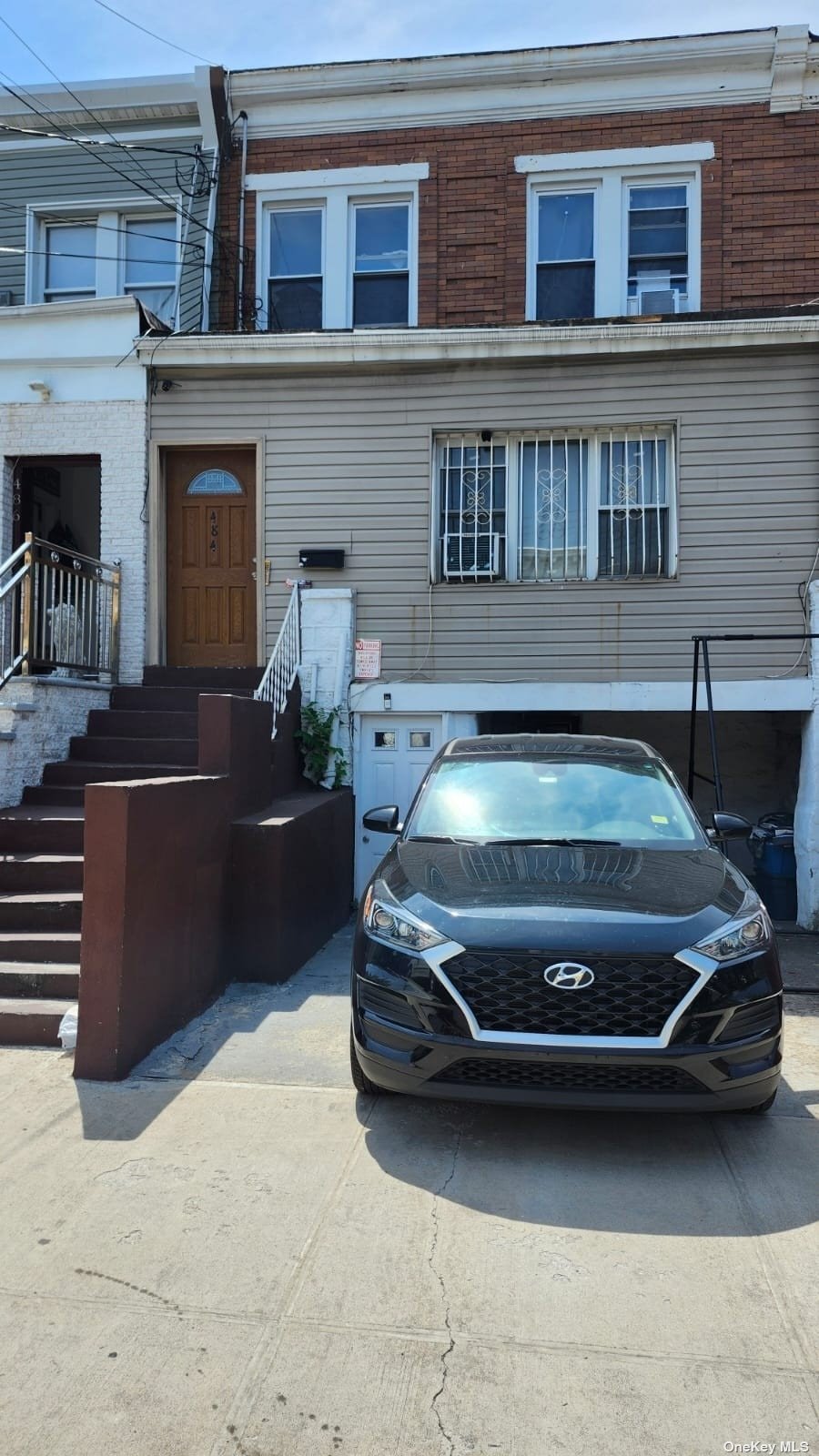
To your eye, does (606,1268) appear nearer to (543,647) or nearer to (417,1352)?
(417,1352)

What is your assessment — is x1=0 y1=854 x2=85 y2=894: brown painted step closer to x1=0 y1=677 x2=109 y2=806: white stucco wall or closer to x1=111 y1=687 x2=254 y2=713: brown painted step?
x1=0 y1=677 x2=109 y2=806: white stucco wall

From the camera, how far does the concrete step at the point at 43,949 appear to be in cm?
547

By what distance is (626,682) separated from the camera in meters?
9.05

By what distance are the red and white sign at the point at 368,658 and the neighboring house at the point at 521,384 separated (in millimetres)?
110

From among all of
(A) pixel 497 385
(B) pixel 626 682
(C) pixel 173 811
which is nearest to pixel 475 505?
(A) pixel 497 385

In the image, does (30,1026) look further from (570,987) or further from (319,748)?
(319,748)

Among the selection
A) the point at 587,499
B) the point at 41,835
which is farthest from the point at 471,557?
the point at 41,835

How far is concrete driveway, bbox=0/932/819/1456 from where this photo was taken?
239 centimetres

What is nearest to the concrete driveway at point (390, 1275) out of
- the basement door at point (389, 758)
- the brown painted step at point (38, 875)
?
the brown painted step at point (38, 875)

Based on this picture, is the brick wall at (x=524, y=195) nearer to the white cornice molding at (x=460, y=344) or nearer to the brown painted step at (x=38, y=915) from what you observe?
the white cornice molding at (x=460, y=344)

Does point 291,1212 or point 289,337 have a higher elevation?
point 289,337

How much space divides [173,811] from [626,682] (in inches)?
204

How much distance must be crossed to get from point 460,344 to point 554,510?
180 centimetres

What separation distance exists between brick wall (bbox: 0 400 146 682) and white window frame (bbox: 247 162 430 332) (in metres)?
2.03
